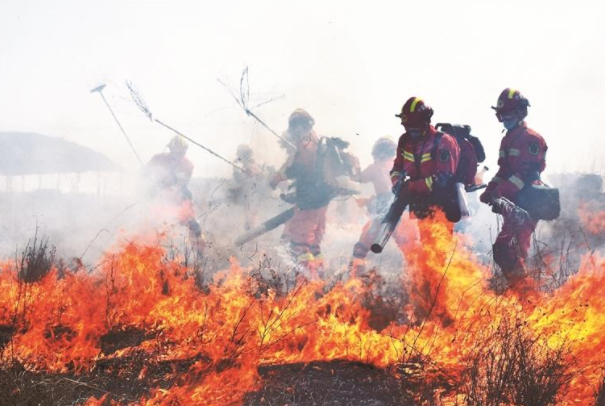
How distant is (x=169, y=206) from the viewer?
10.6m

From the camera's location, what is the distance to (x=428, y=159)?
5430mm

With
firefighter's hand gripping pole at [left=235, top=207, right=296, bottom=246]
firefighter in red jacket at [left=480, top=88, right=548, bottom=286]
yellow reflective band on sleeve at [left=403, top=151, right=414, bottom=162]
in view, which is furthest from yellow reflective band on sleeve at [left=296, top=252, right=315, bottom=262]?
firefighter in red jacket at [left=480, top=88, right=548, bottom=286]

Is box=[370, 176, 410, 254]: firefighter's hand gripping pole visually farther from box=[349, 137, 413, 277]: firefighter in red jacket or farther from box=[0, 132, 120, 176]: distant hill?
box=[0, 132, 120, 176]: distant hill

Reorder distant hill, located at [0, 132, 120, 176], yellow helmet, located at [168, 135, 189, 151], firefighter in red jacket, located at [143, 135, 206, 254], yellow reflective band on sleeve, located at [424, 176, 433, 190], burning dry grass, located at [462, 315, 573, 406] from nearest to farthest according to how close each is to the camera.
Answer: burning dry grass, located at [462, 315, 573, 406] < yellow reflective band on sleeve, located at [424, 176, 433, 190] < firefighter in red jacket, located at [143, 135, 206, 254] < yellow helmet, located at [168, 135, 189, 151] < distant hill, located at [0, 132, 120, 176]

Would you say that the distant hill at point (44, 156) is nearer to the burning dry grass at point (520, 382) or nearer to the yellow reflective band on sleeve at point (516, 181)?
the yellow reflective band on sleeve at point (516, 181)

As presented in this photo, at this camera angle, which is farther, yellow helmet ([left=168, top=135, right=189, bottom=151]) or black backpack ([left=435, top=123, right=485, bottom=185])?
yellow helmet ([left=168, top=135, right=189, bottom=151])

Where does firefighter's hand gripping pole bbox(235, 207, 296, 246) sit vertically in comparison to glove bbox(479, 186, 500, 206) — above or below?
below

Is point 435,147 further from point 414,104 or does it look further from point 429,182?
point 414,104

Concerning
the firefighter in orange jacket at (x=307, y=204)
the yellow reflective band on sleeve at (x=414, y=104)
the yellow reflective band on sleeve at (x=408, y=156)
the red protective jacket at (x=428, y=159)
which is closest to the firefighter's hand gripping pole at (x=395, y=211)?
the red protective jacket at (x=428, y=159)

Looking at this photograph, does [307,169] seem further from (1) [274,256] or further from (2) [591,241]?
(2) [591,241]

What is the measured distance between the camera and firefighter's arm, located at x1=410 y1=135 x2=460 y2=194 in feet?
17.6

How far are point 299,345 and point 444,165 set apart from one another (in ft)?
8.55

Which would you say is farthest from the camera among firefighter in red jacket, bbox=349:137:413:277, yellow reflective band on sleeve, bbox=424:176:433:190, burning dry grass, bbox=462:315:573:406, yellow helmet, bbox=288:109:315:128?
yellow helmet, bbox=288:109:315:128

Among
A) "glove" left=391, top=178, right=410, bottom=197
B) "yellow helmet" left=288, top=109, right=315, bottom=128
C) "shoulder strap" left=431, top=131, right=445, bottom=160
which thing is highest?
"yellow helmet" left=288, top=109, right=315, bottom=128
